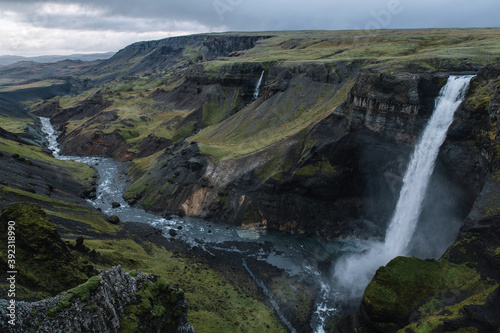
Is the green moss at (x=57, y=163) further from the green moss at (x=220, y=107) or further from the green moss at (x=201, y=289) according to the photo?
the green moss at (x=220, y=107)

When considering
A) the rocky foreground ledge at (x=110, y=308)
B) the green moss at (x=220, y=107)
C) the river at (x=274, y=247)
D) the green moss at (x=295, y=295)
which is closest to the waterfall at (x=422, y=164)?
the river at (x=274, y=247)

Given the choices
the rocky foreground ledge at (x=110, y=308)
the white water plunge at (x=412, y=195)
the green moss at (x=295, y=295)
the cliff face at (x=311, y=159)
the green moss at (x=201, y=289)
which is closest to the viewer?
the rocky foreground ledge at (x=110, y=308)

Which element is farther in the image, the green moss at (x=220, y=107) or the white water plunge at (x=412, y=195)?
the green moss at (x=220, y=107)

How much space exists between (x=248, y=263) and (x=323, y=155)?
75.8ft

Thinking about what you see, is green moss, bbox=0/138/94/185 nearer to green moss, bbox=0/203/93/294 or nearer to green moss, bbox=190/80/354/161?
green moss, bbox=190/80/354/161

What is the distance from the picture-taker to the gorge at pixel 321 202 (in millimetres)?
30406

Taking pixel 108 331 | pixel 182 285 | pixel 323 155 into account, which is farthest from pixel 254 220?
pixel 108 331

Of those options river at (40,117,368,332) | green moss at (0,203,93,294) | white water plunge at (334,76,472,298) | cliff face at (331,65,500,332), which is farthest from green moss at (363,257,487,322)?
green moss at (0,203,93,294)

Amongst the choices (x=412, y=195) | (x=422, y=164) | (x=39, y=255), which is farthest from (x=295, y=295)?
(x=39, y=255)

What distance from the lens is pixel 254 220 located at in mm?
57375

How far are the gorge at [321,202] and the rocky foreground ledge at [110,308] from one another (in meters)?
5.45

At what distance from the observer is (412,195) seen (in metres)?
46.0

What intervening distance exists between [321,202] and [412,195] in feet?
48.6

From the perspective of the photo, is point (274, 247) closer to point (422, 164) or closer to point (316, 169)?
point (316, 169)
